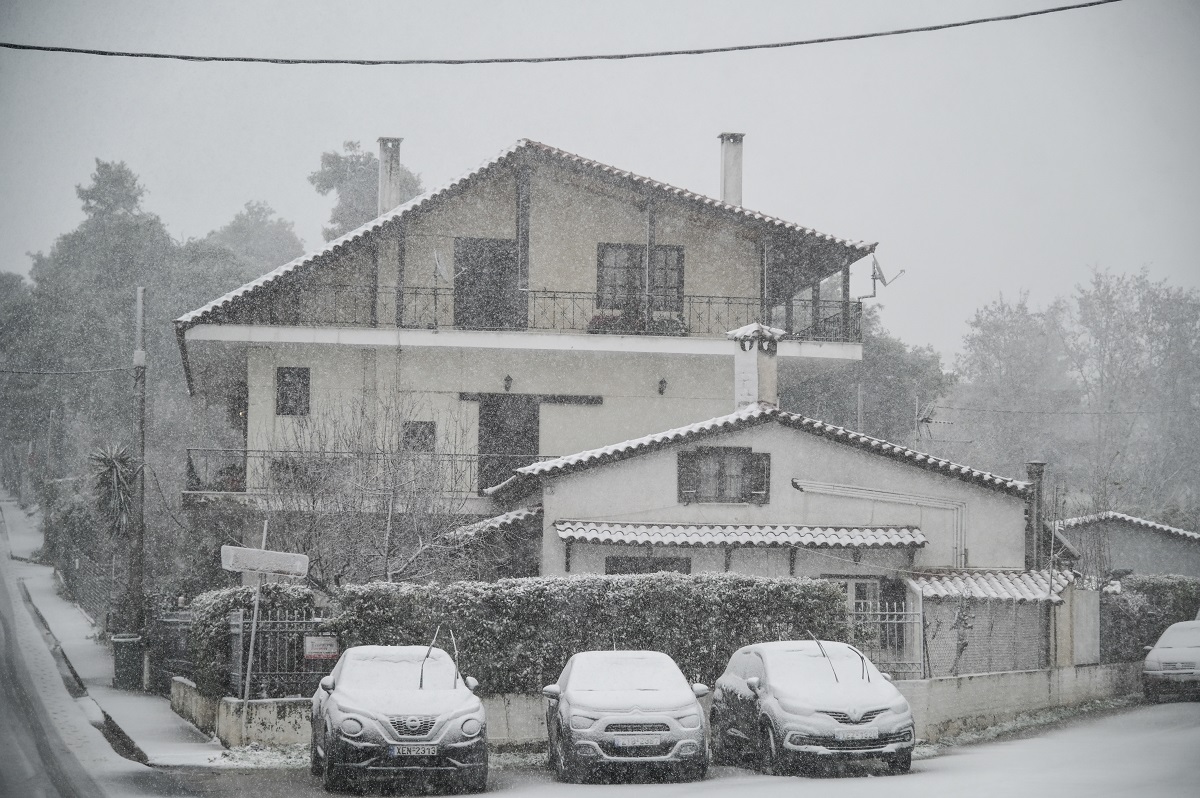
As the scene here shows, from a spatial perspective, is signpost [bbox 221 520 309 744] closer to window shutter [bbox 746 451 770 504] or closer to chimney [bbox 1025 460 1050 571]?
window shutter [bbox 746 451 770 504]

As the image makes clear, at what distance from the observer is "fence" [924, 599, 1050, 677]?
886 inches

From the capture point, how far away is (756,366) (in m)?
25.7

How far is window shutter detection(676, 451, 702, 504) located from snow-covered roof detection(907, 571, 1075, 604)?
408 cm

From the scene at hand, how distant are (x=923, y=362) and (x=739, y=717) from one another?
35622 millimetres

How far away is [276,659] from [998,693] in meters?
10.9

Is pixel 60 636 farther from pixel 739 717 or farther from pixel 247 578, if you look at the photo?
pixel 739 717

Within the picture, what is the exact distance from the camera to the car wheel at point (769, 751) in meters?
15.1

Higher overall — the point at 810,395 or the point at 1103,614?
the point at 810,395

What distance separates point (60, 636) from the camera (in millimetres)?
34906

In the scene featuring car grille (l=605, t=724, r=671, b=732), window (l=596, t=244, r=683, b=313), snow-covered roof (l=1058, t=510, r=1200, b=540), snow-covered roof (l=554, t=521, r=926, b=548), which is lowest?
car grille (l=605, t=724, r=671, b=732)

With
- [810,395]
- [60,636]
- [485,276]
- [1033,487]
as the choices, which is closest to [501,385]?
[485,276]

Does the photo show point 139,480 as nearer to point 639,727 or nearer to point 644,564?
point 644,564

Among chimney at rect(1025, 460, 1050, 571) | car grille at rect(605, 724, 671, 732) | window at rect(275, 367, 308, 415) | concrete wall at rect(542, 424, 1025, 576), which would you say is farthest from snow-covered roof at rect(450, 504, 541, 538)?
car grille at rect(605, 724, 671, 732)

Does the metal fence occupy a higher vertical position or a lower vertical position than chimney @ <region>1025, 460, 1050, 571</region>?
lower
